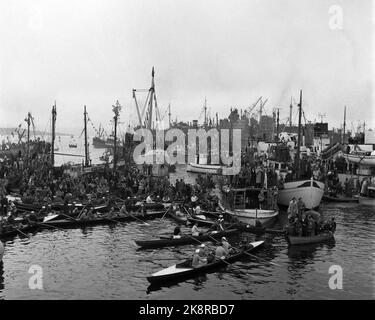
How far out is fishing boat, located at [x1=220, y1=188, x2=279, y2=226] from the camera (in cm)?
4484

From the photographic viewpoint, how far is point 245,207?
48.8m

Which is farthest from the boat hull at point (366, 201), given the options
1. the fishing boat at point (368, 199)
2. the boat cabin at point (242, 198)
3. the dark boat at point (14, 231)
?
the dark boat at point (14, 231)

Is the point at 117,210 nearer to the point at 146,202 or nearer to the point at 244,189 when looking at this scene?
the point at 146,202

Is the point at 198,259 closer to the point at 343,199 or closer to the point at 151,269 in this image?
the point at 151,269

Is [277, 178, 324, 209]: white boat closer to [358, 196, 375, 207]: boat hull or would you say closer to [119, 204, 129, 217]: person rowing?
[358, 196, 375, 207]: boat hull

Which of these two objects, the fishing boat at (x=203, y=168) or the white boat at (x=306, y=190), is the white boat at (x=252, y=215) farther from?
the fishing boat at (x=203, y=168)

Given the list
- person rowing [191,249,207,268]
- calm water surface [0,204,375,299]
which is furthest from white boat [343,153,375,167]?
person rowing [191,249,207,268]

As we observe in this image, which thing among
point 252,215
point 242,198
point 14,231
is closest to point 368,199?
point 242,198

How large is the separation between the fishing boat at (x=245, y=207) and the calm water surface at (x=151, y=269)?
4.34 metres

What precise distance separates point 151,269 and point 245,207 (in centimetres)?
1985

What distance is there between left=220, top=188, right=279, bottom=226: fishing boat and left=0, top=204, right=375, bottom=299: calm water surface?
434 centimetres

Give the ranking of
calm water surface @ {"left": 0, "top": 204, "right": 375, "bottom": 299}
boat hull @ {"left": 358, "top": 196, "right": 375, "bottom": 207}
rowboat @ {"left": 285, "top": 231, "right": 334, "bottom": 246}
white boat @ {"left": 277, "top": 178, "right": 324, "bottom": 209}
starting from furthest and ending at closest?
boat hull @ {"left": 358, "top": 196, "right": 375, "bottom": 207}, white boat @ {"left": 277, "top": 178, "right": 324, "bottom": 209}, rowboat @ {"left": 285, "top": 231, "right": 334, "bottom": 246}, calm water surface @ {"left": 0, "top": 204, "right": 375, "bottom": 299}
